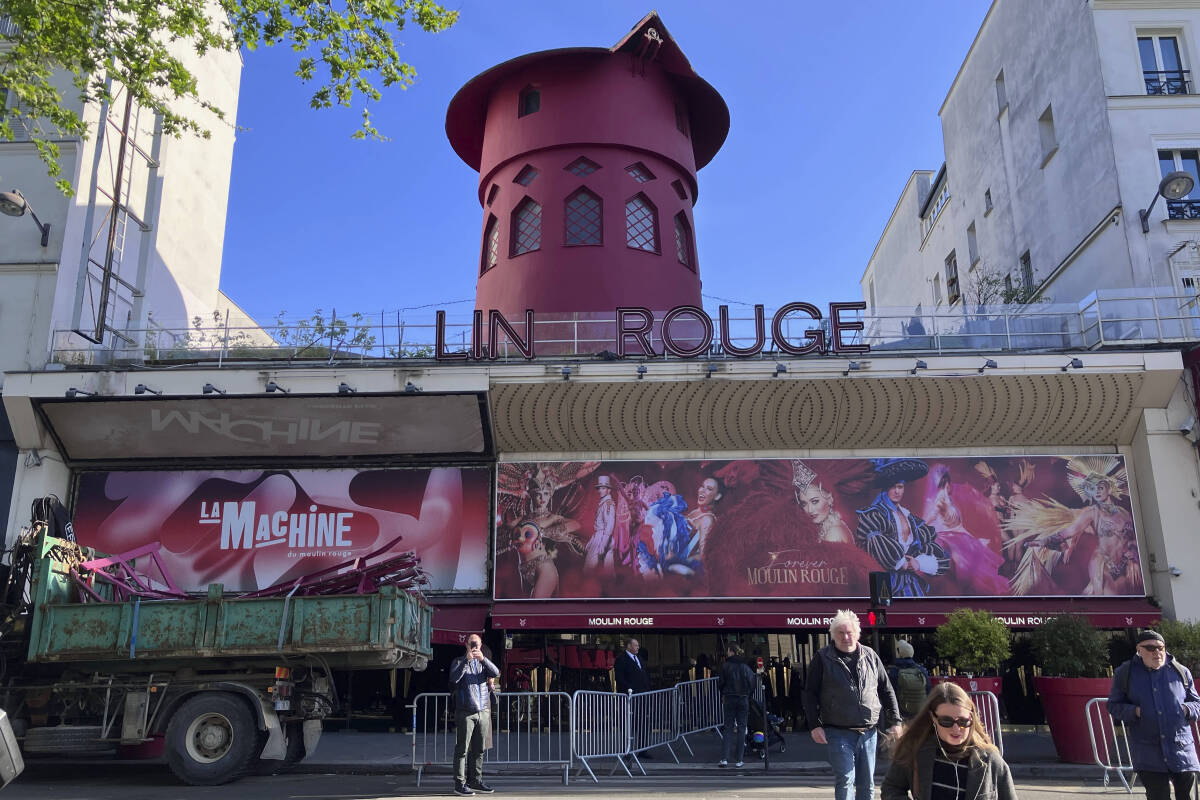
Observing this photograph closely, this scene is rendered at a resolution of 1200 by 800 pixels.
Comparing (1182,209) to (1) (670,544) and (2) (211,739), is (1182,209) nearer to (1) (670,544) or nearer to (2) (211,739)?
(1) (670,544)

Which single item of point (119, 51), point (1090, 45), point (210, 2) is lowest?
point (119, 51)

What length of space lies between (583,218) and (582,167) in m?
1.27

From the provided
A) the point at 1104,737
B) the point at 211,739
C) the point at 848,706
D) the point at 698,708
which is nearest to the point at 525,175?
the point at 698,708

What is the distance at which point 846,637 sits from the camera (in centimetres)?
707

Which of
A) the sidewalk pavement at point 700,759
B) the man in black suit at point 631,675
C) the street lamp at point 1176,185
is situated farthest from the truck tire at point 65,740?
the street lamp at point 1176,185

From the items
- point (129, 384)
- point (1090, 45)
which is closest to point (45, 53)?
point (129, 384)

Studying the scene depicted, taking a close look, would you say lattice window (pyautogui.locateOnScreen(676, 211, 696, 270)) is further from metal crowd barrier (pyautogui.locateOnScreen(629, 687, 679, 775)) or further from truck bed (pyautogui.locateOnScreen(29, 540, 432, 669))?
truck bed (pyautogui.locateOnScreen(29, 540, 432, 669))

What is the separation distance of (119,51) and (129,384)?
20.5 feet

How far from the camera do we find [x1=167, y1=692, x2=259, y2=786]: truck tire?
35.1 feet

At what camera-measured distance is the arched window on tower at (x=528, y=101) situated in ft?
75.5

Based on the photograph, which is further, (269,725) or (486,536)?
(486,536)

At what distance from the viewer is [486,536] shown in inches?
699

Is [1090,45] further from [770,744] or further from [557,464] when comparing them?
[770,744]

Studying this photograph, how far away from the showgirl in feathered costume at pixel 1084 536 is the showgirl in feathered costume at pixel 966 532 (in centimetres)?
33
